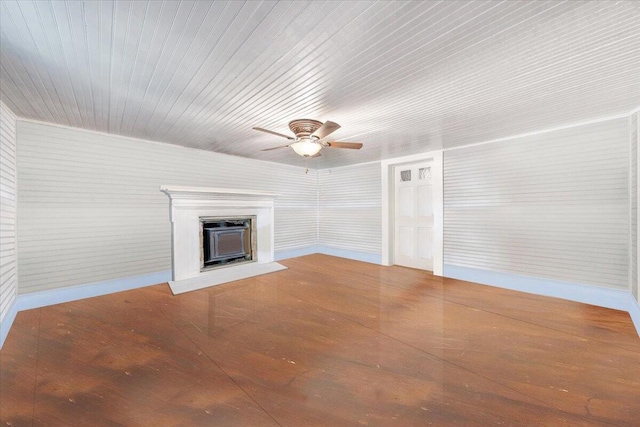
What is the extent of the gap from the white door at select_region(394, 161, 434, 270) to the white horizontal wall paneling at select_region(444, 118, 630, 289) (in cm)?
50

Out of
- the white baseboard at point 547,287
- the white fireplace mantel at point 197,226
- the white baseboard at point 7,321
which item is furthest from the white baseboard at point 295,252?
Result: the white baseboard at point 7,321

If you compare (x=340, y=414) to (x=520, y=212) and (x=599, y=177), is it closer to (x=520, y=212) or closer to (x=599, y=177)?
(x=520, y=212)

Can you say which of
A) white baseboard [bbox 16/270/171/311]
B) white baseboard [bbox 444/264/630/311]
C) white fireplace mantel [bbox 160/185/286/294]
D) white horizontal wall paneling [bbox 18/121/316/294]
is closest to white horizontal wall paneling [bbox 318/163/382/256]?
white baseboard [bbox 444/264/630/311]

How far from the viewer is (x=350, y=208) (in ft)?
22.2

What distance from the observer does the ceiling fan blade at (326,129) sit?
2.84m

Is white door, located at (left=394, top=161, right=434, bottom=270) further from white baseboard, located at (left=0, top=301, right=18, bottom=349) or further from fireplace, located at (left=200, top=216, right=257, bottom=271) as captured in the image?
white baseboard, located at (left=0, top=301, right=18, bottom=349)

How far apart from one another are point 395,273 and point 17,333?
551 centimetres

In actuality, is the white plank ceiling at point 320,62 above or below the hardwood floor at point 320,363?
above

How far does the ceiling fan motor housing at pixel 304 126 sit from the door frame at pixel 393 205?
303cm

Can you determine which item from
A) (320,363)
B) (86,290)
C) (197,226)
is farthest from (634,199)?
(86,290)

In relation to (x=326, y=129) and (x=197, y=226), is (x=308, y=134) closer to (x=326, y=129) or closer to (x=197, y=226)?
(x=326, y=129)

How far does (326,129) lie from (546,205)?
366 cm

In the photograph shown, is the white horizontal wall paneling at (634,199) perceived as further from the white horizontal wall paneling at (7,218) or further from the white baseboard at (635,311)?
the white horizontal wall paneling at (7,218)

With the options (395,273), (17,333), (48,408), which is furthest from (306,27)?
(395,273)
